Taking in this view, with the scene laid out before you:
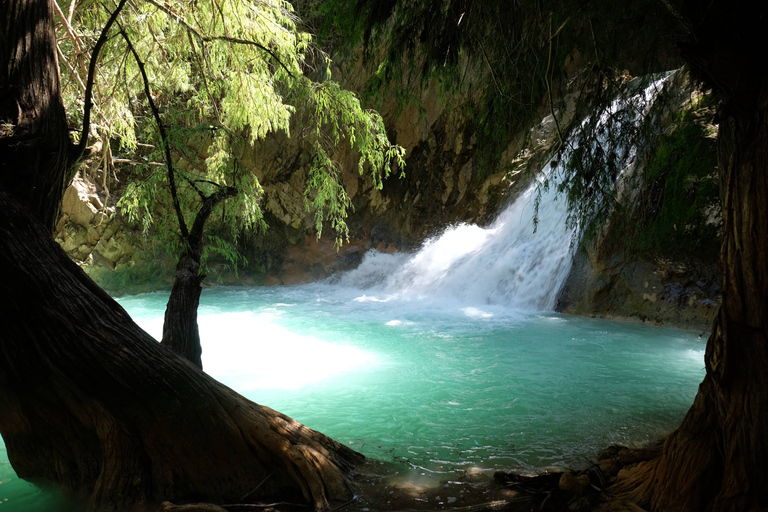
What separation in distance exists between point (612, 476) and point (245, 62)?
480 cm

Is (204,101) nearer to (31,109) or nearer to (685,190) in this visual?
(31,109)

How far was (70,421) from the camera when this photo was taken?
2682mm

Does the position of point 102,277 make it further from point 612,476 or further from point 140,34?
point 612,476

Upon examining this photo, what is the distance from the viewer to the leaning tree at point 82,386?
2.45 meters

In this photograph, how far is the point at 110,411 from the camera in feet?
8.41

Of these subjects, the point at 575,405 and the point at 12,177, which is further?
the point at 575,405

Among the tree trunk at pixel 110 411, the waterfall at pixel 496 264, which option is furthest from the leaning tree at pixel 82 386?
the waterfall at pixel 496 264

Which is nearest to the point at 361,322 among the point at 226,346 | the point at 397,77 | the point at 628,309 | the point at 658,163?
the point at 226,346

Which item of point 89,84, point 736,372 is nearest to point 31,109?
point 89,84

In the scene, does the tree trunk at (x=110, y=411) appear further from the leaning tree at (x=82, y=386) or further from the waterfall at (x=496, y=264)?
the waterfall at (x=496, y=264)

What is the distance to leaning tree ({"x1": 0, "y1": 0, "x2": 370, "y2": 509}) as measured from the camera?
2.45m

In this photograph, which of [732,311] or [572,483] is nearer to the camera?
[732,311]

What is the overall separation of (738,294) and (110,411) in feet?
10.2

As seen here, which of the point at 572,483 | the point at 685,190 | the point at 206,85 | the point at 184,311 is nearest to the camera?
the point at 572,483
